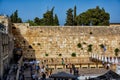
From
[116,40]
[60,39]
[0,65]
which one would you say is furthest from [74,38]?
[0,65]

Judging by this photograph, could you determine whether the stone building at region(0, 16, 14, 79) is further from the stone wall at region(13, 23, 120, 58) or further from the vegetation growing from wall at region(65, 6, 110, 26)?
the vegetation growing from wall at region(65, 6, 110, 26)

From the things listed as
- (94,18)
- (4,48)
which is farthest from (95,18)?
(4,48)

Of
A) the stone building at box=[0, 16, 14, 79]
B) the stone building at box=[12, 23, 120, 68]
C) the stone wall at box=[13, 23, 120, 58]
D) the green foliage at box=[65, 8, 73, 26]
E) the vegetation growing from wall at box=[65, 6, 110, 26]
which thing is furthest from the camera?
the vegetation growing from wall at box=[65, 6, 110, 26]

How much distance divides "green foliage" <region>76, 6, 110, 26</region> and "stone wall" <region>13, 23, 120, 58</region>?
473 inches

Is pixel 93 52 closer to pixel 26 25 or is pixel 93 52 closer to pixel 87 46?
pixel 87 46

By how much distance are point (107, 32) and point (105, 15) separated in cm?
1317

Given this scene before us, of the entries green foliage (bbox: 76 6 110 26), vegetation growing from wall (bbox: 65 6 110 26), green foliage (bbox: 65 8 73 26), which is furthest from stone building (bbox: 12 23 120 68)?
green foliage (bbox: 76 6 110 26)

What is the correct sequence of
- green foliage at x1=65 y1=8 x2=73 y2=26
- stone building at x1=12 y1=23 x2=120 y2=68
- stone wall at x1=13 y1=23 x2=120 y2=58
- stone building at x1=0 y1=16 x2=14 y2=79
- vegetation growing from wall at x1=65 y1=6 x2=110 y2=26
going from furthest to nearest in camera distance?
1. vegetation growing from wall at x1=65 y1=6 x2=110 y2=26
2. green foliage at x1=65 y1=8 x2=73 y2=26
3. stone wall at x1=13 y1=23 x2=120 y2=58
4. stone building at x1=12 y1=23 x2=120 y2=68
5. stone building at x1=0 y1=16 x2=14 y2=79

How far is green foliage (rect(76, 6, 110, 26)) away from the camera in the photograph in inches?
2254

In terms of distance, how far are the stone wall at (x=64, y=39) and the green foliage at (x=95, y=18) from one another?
473 inches

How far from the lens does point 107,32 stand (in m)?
44.9

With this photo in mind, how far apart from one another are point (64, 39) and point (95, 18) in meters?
14.6

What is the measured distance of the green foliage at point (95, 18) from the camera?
188 ft

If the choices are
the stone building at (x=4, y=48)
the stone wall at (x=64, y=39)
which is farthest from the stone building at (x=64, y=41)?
the stone building at (x=4, y=48)
